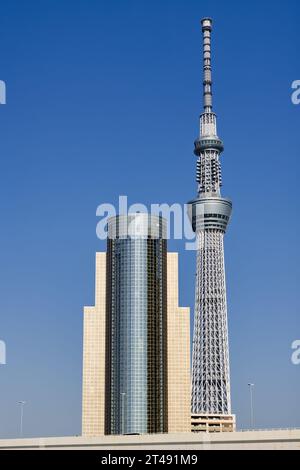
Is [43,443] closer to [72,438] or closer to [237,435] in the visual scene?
[72,438]

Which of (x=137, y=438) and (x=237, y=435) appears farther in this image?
(x=137, y=438)

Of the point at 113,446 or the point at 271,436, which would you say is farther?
the point at 113,446

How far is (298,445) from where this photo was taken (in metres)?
101
